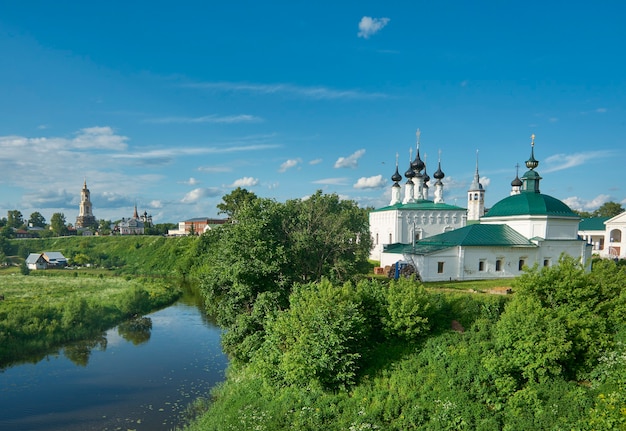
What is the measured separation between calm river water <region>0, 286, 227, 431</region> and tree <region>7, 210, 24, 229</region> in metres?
102

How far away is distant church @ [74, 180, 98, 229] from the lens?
382 feet

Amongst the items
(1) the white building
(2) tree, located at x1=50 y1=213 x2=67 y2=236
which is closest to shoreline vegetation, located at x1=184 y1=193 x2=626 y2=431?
(1) the white building

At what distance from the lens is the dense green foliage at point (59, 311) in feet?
73.8

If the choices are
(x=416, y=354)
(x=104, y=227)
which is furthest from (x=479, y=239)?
(x=104, y=227)

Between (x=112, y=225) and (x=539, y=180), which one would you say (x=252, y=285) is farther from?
(x=112, y=225)

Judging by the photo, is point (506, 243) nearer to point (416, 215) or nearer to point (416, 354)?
point (416, 215)

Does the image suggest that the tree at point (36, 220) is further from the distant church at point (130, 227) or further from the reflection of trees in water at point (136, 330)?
the reflection of trees in water at point (136, 330)

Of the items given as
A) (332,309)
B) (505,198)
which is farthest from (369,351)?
(505,198)

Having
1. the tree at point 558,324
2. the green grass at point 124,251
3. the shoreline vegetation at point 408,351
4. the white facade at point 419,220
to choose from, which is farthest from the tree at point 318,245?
the green grass at point 124,251

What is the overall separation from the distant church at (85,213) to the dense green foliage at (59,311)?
269ft

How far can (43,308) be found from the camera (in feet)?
83.5

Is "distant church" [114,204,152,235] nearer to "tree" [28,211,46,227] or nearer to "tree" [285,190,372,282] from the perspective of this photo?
"tree" [28,211,46,227]

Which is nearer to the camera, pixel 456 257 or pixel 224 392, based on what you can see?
pixel 224 392

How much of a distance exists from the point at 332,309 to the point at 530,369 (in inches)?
248
